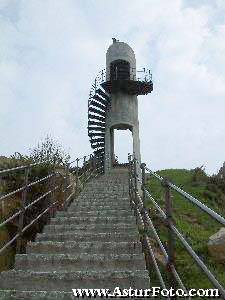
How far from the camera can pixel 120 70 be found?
25.8 metres

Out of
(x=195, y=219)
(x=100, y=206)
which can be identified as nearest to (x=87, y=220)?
(x=100, y=206)

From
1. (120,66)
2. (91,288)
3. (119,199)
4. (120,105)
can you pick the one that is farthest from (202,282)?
(120,66)

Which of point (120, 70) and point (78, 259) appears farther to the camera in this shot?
point (120, 70)

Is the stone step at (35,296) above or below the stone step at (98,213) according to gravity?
below

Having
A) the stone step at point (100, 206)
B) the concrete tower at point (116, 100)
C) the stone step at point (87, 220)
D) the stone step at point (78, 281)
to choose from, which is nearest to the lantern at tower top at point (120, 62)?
the concrete tower at point (116, 100)

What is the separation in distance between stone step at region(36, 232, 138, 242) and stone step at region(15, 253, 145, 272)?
124 centimetres

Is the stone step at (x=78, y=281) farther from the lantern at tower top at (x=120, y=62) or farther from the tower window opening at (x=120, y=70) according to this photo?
the lantern at tower top at (x=120, y=62)

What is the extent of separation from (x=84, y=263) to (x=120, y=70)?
2142 centimetres

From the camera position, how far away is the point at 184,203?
16641 mm

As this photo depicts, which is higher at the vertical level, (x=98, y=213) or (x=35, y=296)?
(x=98, y=213)

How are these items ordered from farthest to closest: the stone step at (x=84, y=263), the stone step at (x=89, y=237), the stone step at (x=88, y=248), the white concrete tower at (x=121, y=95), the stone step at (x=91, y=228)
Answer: the white concrete tower at (x=121, y=95) < the stone step at (x=91, y=228) < the stone step at (x=89, y=237) < the stone step at (x=88, y=248) < the stone step at (x=84, y=263)

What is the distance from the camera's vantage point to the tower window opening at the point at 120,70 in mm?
25297

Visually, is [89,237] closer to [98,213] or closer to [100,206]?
[98,213]

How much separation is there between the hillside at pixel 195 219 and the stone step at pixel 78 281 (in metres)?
1.18
